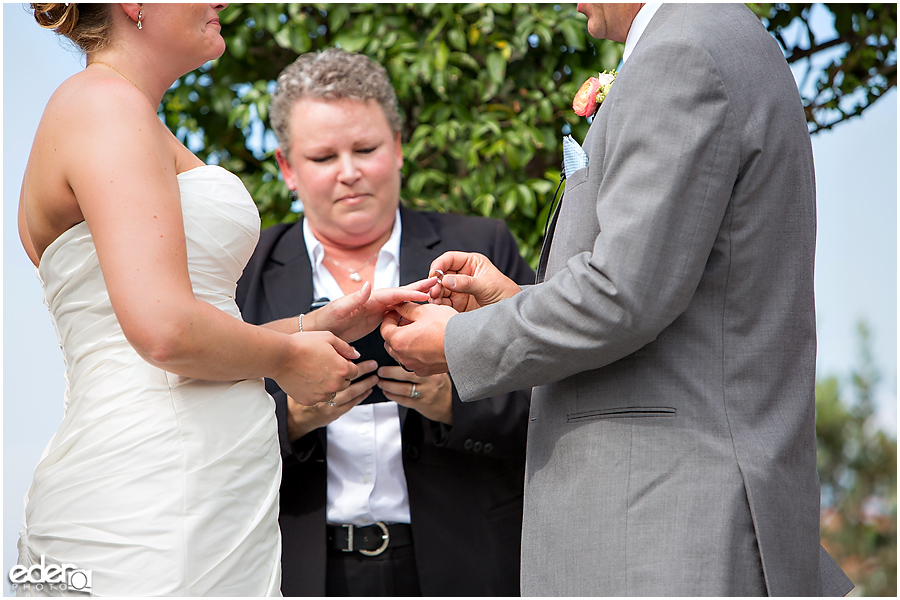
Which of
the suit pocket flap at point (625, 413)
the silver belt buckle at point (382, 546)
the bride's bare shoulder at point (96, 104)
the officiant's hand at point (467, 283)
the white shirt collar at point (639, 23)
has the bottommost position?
the silver belt buckle at point (382, 546)

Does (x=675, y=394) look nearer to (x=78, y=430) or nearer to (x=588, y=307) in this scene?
(x=588, y=307)

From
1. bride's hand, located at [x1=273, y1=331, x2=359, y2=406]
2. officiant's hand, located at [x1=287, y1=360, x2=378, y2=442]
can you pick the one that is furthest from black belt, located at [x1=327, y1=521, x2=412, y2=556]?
bride's hand, located at [x1=273, y1=331, x2=359, y2=406]

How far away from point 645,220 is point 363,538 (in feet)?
5.31

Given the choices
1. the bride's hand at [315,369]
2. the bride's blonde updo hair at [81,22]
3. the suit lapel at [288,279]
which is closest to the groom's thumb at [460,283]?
the bride's hand at [315,369]

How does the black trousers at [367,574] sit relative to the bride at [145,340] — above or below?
below

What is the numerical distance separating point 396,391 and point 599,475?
98 cm

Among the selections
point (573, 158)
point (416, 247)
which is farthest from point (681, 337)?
point (416, 247)

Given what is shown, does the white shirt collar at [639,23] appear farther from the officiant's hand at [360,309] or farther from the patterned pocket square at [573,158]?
the officiant's hand at [360,309]

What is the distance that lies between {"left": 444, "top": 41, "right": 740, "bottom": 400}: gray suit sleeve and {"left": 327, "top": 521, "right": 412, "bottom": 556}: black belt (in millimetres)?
1238

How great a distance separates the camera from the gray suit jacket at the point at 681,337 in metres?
1.69

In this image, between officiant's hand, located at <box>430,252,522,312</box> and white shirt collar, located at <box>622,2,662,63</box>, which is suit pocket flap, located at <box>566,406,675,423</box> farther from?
white shirt collar, located at <box>622,2,662,63</box>

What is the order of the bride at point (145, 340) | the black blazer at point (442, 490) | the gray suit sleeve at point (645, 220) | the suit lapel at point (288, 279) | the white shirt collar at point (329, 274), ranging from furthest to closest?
1. the white shirt collar at point (329, 274)
2. the suit lapel at point (288, 279)
3. the black blazer at point (442, 490)
4. the bride at point (145, 340)
5. the gray suit sleeve at point (645, 220)

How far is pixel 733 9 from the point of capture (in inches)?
74.0

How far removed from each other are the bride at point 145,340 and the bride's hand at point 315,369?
2cm
